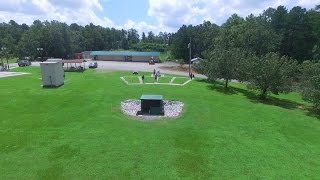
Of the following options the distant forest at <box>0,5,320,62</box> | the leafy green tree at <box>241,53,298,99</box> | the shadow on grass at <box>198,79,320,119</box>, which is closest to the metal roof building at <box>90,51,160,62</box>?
the distant forest at <box>0,5,320,62</box>

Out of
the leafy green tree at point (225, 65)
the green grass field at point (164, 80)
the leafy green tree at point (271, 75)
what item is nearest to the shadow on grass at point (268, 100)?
the leafy green tree at point (271, 75)

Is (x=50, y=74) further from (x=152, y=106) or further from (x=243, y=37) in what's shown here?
(x=243, y=37)

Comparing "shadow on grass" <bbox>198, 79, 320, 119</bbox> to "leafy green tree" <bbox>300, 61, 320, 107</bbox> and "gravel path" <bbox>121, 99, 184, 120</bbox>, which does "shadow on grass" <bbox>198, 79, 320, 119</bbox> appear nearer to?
"leafy green tree" <bbox>300, 61, 320, 107</bbox>

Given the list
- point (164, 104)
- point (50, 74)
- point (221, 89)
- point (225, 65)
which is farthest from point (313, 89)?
point (50, 74)

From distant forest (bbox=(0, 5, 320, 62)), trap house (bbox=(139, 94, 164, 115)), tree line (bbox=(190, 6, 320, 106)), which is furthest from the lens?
distant forest (bbox=(0, 5, 320, 62))

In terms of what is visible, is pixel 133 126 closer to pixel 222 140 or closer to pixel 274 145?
pixel 222 140

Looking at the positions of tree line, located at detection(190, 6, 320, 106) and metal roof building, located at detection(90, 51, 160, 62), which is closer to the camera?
tree line, located at detection(190, 6, 320, 106)

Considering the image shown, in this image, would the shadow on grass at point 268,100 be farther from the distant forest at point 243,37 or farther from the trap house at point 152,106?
the distant forest at point 243,37

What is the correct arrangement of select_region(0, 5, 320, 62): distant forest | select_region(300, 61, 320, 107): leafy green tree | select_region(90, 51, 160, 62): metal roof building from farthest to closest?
select_region(90, 51, 160, 62): metal roof building < select_region(0, 5, 320, 62): distant forest < select_region(300, 61, 320, 107): leafy green tree
